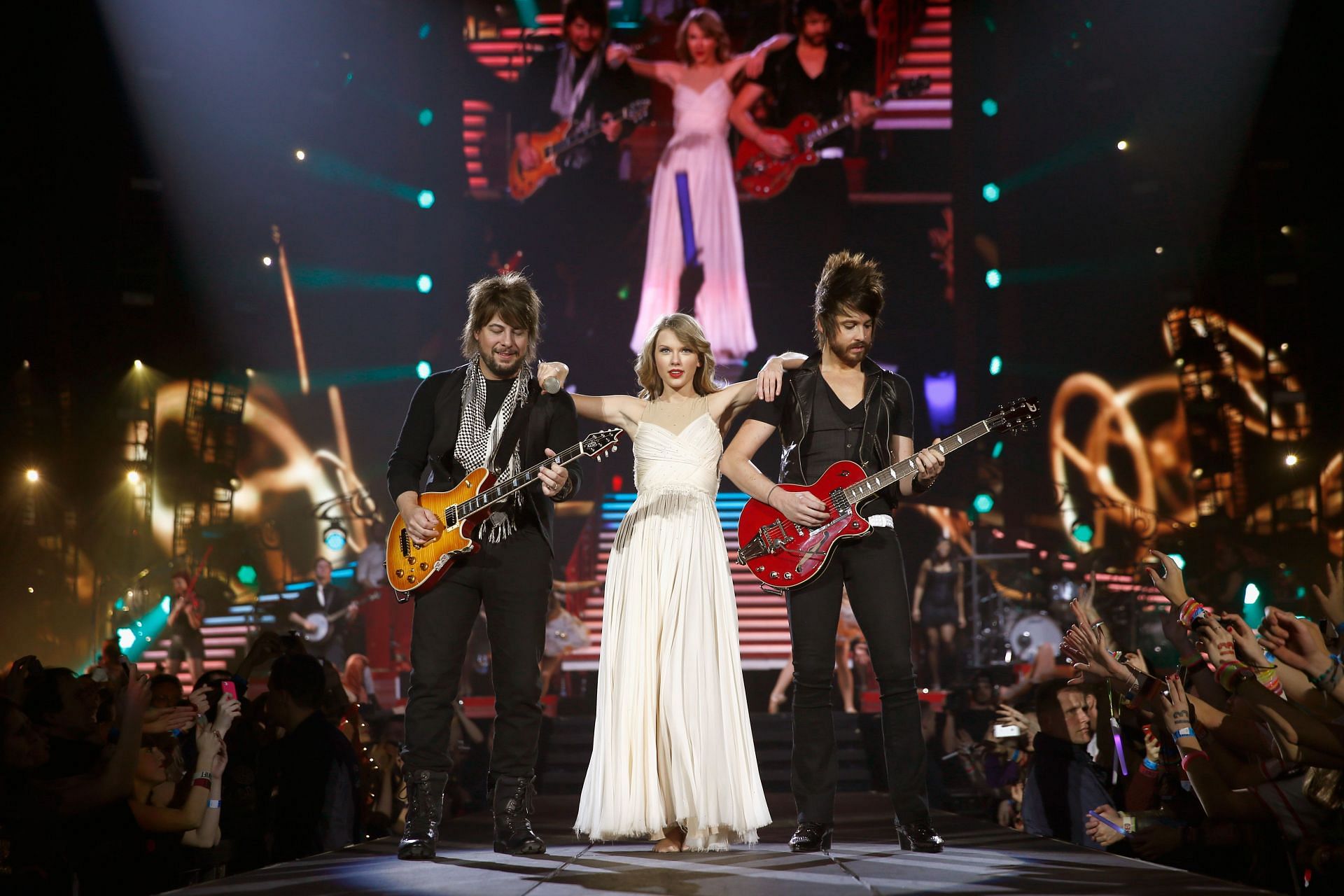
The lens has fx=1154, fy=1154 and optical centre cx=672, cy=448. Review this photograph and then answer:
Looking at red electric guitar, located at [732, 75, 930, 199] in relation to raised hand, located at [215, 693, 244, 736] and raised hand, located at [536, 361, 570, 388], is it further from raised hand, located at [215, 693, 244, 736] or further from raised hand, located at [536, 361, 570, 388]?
raised hand, located at [215, 693, 244, 736]

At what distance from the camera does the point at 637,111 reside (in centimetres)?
1189

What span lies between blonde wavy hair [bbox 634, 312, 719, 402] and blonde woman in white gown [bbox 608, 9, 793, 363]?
299 inches

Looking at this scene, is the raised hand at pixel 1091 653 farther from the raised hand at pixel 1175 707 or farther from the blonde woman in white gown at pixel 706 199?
the blonde woman in white gown at pixel 706 199

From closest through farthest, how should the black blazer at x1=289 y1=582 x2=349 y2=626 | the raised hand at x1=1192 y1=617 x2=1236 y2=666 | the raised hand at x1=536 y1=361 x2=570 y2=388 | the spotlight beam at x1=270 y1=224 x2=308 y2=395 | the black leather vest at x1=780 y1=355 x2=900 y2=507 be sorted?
the raised hand at x1=1192 y1=617 x2=1236 y2=666 → the black leather vest at x1=780 y1=355 x2=900 y2=507 → the raised hand at x1=536 y1=361 x2=570 y2=388 → the black blazer at x1=289 y1=582 x2=349 y2=626 → the spotlight beam at x1=270 y1=224 x2=308 y2=395

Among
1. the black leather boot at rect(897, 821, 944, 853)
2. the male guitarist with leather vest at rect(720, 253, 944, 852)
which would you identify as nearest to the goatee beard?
the male guitarist with leather vest at rect(720, 253, 944, 852)

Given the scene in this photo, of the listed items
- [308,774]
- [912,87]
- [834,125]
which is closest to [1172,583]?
[308,774]

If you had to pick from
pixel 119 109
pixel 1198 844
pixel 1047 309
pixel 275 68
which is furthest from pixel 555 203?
pixel 1198 844

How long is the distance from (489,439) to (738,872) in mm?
1706

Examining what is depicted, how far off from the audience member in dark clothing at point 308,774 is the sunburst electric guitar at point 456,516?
31.0 inches

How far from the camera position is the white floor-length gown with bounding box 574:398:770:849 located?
3.87 m

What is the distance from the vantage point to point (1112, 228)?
13039 mm

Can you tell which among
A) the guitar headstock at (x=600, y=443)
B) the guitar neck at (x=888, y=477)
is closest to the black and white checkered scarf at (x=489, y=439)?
the guitar headstock at (x=600, y=443)

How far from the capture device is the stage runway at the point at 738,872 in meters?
3.03

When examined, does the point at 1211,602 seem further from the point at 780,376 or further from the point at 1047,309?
the point at 780,376
